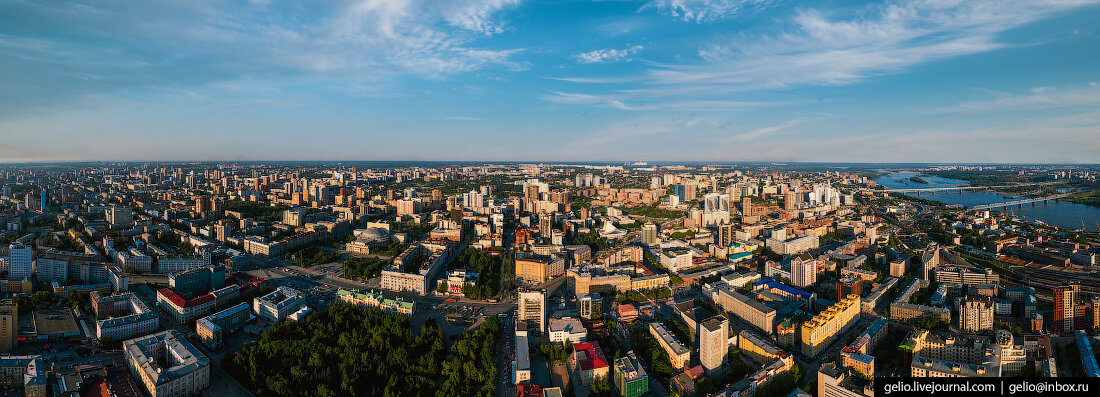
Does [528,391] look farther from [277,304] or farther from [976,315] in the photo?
[976,315]

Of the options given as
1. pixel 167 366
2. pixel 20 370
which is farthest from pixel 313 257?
pixel 20 370

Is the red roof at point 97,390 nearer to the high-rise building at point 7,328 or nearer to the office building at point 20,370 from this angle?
the office building at point 20,370

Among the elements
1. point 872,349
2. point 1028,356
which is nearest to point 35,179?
point 872,349

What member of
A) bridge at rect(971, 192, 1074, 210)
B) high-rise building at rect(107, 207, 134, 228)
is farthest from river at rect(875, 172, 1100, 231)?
high-rise building at rect(107, 207, 134, 228)

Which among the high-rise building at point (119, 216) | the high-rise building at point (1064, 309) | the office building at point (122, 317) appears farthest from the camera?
the high-rise building at point (119, 216)

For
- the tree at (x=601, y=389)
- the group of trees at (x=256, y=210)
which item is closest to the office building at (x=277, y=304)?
the tree at (x=601, y=389)

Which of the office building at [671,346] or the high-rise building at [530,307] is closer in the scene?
the office building at [671,346]
